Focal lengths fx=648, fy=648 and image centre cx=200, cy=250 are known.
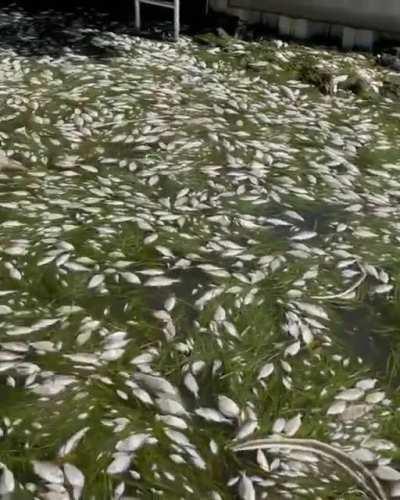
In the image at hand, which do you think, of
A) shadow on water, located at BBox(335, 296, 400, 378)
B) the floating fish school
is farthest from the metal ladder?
shadow on water, located at BBox(335, 296, 400, 378)

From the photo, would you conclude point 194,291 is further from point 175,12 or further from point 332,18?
point 332,18

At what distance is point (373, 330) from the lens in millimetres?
6199

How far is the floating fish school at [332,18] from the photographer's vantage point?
44.2ft

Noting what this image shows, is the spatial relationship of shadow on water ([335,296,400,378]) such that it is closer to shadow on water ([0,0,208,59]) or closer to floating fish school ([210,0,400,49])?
shadow on water ([0,0,208,59])

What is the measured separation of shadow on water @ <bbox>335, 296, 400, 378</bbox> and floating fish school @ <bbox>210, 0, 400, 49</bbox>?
8885mm

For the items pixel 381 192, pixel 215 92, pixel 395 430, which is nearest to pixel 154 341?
pixel 395 430

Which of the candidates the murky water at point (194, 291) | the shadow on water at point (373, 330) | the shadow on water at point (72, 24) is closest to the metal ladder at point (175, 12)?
the shadow on water at point (72, 24)

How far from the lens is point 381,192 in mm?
8531

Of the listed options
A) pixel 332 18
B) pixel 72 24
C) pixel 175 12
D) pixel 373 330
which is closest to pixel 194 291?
pixel 373 330

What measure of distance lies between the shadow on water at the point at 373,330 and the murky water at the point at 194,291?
0.02m

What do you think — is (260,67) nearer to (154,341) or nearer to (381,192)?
(381,192)

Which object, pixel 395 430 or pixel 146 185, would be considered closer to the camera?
pixel 395 430

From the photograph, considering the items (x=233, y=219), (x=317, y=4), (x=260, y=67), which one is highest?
(x=317, y=4)

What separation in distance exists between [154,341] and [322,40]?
34.0ft
